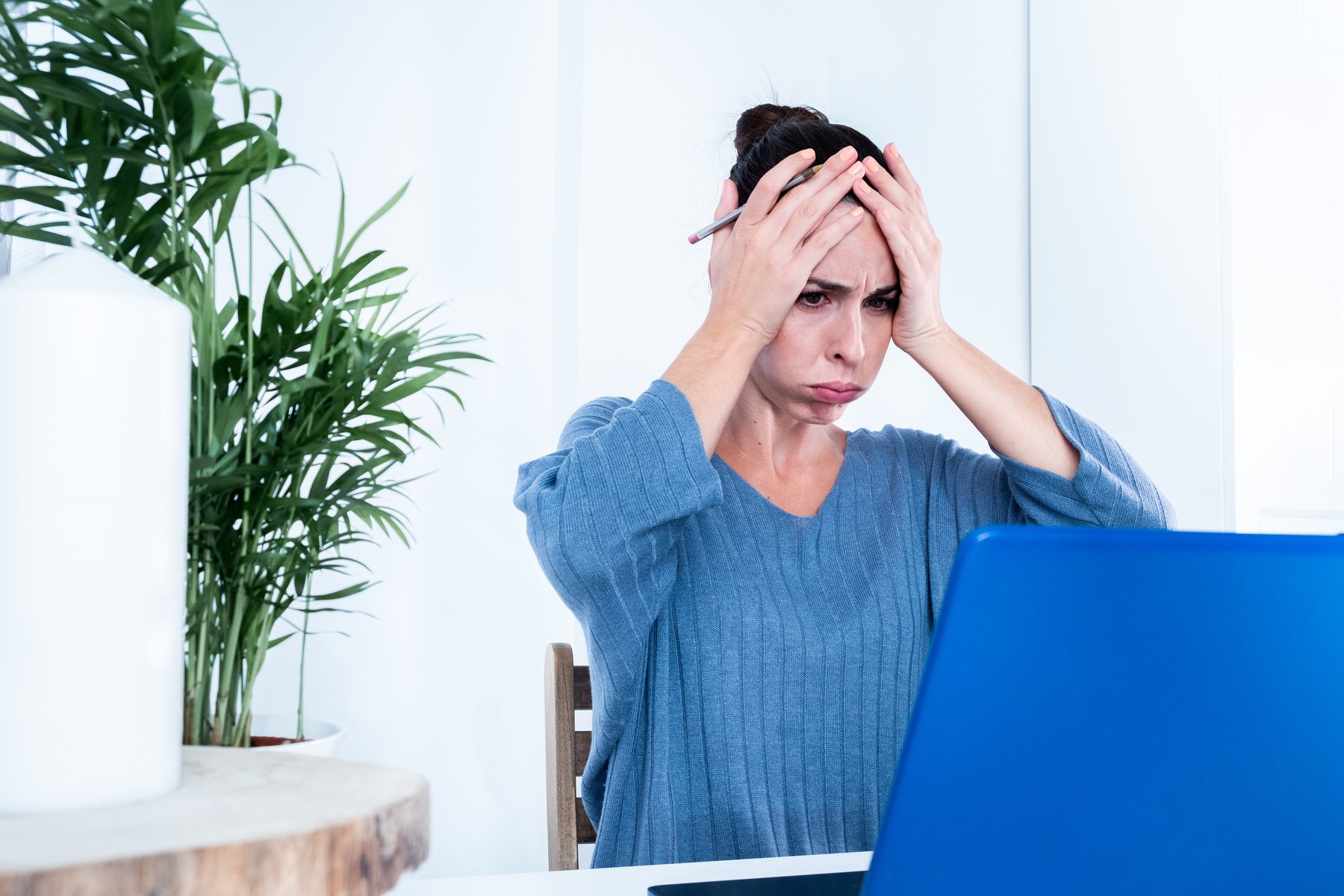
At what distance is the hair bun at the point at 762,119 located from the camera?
1339 millimetres

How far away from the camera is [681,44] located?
2.41 meters

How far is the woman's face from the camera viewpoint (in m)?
1.12

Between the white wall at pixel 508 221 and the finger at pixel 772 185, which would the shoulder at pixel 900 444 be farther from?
the white wall at pixel 508 221

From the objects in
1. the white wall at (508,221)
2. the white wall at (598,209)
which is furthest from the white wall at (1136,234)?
the white wall at (508,221)

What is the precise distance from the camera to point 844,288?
1128mm

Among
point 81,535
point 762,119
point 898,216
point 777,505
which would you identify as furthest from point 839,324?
point 81,535

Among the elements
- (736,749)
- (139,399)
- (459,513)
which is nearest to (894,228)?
(736,749)

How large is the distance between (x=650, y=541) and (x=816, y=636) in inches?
12.2

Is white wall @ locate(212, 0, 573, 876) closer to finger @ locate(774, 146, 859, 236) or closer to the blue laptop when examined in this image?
finger @ locate(774, 146, 859, 236)

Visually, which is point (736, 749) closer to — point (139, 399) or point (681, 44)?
point (139, 399)

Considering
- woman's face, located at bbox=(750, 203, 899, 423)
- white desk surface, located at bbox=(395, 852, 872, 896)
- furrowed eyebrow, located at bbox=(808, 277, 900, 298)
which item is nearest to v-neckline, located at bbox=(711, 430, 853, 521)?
woman's face, located at bbox=(750, 203, 899, 423)

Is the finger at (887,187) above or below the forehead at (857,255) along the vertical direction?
above

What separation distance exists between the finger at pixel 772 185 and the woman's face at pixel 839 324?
2.3 inches

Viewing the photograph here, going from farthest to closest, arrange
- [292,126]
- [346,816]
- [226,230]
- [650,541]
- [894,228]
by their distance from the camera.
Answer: [292,126] → [894,228] → [650,541] → [226,230] → [346,816]
